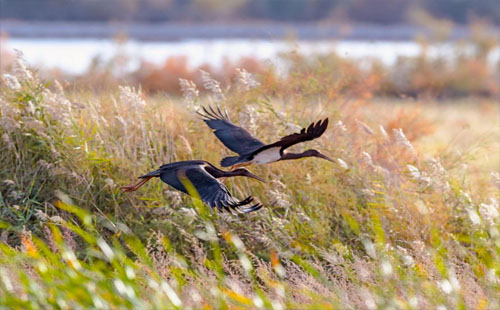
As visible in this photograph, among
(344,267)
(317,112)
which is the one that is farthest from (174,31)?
(344,267)

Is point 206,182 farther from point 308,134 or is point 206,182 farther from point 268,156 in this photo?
point 308,134

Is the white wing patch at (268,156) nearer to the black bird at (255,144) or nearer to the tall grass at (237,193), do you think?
the black bird at (255,144)

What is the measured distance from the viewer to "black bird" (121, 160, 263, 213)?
6488 millimetres

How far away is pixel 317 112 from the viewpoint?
9.57 m

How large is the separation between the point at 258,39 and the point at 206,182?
21597mm

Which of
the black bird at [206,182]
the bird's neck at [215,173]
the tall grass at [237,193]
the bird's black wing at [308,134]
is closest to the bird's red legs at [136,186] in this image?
the black bird at [206,182]

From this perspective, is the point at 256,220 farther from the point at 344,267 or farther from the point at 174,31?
the point at 174,31

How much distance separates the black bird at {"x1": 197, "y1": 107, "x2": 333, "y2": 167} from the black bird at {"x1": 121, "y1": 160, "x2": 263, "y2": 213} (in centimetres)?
18

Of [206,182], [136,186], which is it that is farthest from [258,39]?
[206,182]

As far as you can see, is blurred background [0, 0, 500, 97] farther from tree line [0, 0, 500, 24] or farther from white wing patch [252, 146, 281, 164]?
white wing patch [252, 146, 281, 164]

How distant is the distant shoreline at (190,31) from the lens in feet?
111

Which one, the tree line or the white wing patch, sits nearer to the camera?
the white wing patch

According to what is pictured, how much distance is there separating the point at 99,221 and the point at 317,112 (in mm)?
2748

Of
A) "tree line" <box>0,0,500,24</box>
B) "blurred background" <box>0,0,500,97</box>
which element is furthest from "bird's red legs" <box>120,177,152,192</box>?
"tree line" <box>0,0,500,24</box>
